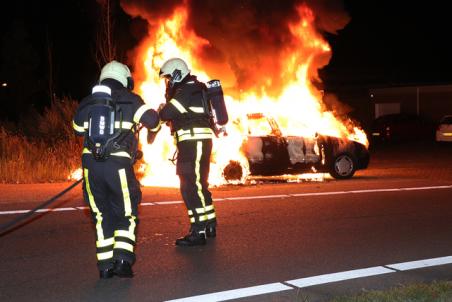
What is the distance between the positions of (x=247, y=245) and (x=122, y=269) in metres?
1.88

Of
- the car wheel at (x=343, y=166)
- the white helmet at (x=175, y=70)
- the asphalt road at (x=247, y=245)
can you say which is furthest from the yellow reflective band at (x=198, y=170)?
the car wheel at (x=343, y=166)

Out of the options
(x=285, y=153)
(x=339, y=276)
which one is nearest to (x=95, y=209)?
(x=339, y=276)

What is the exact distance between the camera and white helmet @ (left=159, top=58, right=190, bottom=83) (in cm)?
742

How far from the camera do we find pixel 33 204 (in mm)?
10125

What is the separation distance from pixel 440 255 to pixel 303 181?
675 centimetres

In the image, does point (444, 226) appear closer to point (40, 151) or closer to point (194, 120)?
point (194, 120)

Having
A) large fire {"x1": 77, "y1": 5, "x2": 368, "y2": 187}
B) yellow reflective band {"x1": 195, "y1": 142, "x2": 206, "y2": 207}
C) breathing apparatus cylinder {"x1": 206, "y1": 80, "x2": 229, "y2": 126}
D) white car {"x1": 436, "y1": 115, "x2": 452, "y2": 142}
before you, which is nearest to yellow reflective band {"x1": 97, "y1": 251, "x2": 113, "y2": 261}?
yellow reflective band {"x1": 195, "y1": 142, "x2": 206, "y2": 207}

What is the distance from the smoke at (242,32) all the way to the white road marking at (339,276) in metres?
8.15

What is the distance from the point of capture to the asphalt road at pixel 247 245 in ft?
19.2

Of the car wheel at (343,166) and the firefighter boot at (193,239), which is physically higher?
the car wheel at (343,166)

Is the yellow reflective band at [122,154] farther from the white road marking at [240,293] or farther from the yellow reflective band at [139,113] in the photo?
the white road marking at [240,293]

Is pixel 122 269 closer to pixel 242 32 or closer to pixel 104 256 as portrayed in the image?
pixel 104 256

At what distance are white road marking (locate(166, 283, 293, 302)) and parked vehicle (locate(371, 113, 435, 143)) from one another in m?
26.2

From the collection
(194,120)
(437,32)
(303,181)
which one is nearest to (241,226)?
(194,120)
